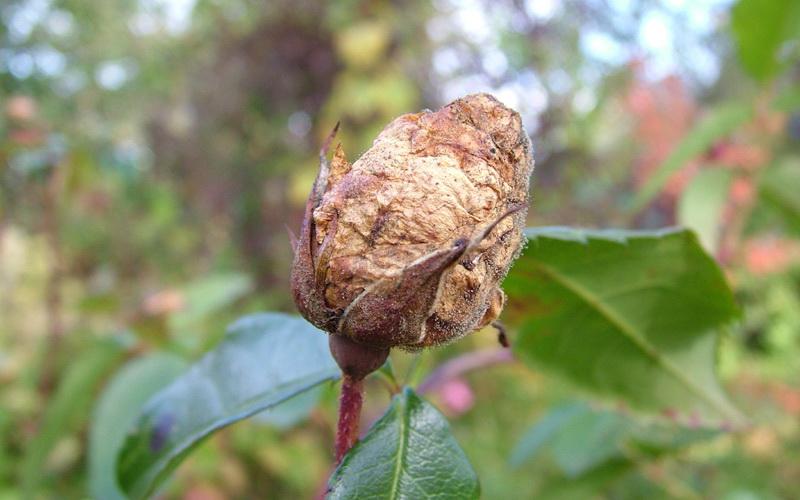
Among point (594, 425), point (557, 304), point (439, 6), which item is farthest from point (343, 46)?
point (557, 304)

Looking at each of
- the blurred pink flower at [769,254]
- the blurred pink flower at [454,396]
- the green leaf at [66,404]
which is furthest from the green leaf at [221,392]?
the blurred pink flower at [769,254]

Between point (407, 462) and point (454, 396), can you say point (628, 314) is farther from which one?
point (454, 396)

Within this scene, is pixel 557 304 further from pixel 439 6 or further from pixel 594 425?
pixel 439 6

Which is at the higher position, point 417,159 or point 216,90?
point 216,90

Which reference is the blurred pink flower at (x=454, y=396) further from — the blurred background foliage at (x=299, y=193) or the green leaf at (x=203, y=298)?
the green leaf at (x=203, y=298)

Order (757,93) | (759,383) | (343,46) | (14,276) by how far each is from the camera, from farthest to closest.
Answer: (343,46) < (759,383) < (14,276) < (757,93)

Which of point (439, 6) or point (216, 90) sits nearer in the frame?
point (439, 6)

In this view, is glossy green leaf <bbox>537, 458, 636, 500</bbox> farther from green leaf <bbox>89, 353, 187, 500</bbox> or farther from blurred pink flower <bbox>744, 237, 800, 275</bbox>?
blurred pink flower <bbox>744, 237, 800, 275</bbox>

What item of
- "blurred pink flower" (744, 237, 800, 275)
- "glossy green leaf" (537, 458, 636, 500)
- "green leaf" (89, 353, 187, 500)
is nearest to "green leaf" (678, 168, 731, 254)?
"glossy green leaf" (537, 458, 636, 500)
